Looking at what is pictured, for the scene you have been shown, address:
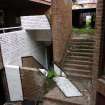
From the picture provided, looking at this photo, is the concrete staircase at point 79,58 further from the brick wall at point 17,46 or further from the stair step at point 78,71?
the brick wall at point 17,46

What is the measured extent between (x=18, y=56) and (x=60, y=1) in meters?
2.76

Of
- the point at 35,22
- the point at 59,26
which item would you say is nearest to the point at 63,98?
the point at 59,26

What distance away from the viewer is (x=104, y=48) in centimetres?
416

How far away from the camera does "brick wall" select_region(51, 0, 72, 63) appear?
25.1ft

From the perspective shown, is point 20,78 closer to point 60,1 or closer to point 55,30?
point 55,30

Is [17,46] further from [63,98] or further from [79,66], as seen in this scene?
[63,98]

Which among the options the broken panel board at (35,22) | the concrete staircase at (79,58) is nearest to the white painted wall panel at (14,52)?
the broken panel board at (35,22)

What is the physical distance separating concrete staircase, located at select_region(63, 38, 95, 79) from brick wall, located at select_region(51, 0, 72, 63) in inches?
15.3

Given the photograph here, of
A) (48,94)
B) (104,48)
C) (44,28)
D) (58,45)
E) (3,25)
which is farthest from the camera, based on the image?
(3,25)

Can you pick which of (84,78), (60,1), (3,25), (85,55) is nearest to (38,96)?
(84,78)

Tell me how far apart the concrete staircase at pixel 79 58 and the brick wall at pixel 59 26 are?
390 millimetres

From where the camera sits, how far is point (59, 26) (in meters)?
7.69

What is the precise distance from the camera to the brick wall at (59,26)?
7.64 m

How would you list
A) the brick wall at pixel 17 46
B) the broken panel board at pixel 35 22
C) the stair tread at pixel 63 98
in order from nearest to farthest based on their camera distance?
the stair tread at pixel 63 98 < the brick wall at pixel 17 46 < the broken panel board at pixel 35 22
